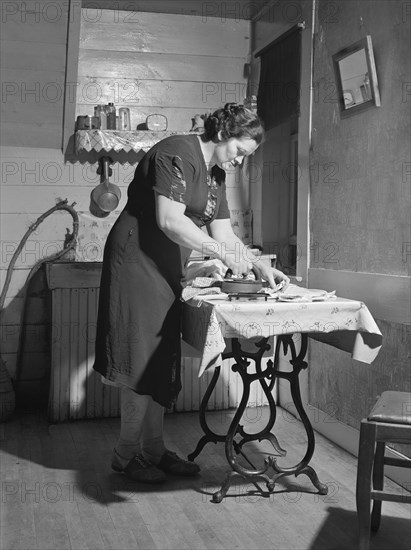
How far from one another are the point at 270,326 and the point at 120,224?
81 cm

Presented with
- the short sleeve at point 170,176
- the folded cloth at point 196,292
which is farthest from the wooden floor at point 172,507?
the short sleeve at point 170,176

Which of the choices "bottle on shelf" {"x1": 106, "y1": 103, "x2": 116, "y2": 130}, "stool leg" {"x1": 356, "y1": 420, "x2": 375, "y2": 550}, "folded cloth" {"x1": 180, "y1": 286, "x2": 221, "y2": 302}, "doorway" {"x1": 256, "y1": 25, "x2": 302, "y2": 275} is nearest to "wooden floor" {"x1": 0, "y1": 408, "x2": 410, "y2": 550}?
"stool leg" {"x1": 356, "y1": 420, "x2": 375, "y2": 550}

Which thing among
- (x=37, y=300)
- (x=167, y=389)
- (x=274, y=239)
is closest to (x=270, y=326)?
(x=167, y=389)

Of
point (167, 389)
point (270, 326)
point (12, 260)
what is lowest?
point (167, 389)

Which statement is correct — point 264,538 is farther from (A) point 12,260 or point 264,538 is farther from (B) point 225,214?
(A) point 12,260

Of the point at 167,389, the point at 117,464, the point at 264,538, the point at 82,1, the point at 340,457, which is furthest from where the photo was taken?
the point at 82,1

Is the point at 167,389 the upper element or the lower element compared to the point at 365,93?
lower

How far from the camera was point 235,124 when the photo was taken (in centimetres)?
279

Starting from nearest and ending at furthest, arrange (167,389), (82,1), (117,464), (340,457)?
(167,389)
(117,464)
(340,457)
(82,1)

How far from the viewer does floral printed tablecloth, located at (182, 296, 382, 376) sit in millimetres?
2527

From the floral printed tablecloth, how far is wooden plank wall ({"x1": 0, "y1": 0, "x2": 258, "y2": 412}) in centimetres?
208

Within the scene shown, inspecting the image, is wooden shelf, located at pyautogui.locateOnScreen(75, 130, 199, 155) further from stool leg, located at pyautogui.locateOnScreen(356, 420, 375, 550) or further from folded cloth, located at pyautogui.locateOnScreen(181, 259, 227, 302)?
stool leg, located at pyautogui.locateOnScreen(356, 420, 375, 550)

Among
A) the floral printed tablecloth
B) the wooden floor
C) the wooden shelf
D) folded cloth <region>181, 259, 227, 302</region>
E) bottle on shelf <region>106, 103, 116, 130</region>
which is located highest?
bottle on shelf <region>106, 103, 116, 130</region>

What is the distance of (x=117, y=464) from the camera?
3.13 m
